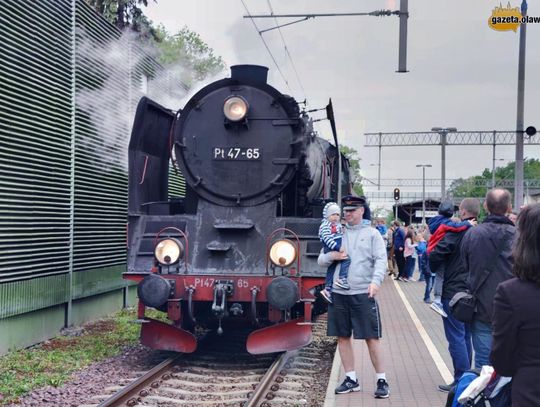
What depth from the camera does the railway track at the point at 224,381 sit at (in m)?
6.10

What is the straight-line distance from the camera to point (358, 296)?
19.8ft

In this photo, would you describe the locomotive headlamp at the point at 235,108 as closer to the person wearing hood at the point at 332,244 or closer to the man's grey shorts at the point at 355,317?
the person wearing hood at the point at 332,244

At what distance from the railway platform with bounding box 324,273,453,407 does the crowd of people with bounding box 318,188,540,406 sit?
18 centimetres

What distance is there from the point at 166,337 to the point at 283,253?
1.55 metres

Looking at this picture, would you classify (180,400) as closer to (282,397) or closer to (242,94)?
(282,397)

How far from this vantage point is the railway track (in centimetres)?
610

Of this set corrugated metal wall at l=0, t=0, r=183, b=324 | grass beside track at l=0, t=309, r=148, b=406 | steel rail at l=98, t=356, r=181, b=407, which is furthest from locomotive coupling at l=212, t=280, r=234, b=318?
corrugated metal wall at l=0, t=0, r=183, b=324

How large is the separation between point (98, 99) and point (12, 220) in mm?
3545

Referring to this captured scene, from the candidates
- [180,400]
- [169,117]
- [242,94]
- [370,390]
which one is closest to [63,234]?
[169,117]

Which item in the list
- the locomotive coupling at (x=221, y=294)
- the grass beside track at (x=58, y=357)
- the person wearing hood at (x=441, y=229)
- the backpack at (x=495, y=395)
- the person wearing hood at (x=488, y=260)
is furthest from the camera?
the locomotive coupling at (x=221, y=294)

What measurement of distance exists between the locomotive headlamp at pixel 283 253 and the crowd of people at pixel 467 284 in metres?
0.94

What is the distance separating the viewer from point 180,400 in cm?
620

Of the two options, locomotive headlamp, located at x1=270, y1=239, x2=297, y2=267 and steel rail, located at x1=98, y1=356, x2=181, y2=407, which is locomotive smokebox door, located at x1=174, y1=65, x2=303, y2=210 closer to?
locomotive headlamp, located at x1=270, y1=239, x2=297, y2=267

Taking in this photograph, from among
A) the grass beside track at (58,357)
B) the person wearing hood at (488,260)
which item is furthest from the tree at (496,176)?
the person wearing hood at (488,260)
